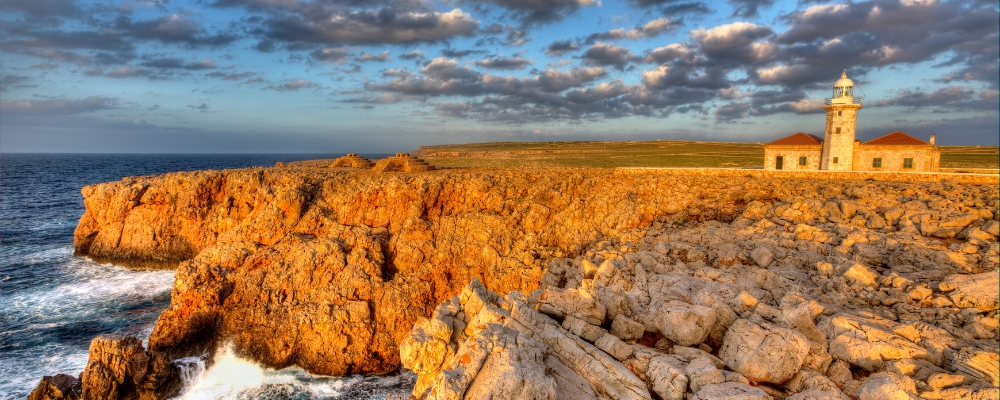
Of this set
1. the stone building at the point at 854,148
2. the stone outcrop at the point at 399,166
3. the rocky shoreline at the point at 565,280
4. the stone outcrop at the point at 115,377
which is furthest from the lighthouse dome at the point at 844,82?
the stone outcrop at the point at 115,377

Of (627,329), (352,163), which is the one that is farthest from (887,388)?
(352,163)

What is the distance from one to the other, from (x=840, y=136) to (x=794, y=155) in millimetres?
3294

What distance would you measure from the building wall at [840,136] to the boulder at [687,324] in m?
27.4

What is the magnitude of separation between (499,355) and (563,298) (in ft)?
9.27

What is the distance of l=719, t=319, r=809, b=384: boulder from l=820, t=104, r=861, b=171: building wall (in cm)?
2748

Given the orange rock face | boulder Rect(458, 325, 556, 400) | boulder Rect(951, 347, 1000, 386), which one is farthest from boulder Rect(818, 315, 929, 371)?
the orange rock face

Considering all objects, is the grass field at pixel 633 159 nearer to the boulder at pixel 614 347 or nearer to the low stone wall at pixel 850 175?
the low stone wall at pixel 850 175

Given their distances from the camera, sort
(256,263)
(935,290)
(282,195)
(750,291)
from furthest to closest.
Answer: (282,195), (256,263), (750,291), (935,290)

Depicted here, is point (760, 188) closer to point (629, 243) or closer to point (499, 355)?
point (629, 243)

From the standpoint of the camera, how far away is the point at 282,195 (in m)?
25.2

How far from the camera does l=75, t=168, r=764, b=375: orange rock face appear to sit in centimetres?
2016

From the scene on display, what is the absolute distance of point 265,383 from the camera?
1889cm

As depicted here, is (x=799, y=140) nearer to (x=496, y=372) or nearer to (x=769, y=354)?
(x=769, y=354)

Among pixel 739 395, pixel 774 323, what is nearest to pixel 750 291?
pixel 774 323
